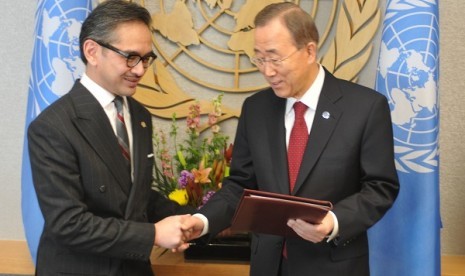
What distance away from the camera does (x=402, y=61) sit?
9.52 ft

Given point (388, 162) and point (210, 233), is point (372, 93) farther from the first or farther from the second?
point (210, 233)

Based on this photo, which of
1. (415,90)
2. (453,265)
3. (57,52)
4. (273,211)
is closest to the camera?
(273,211)

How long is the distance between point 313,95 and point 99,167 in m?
0.80

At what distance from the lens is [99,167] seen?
189 cm

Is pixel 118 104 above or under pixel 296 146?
above

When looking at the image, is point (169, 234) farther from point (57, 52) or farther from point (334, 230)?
point (57, 52)

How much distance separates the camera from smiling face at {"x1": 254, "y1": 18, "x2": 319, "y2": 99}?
83.3 inches

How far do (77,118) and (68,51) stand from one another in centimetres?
130

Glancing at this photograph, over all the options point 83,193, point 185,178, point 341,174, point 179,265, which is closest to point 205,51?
point 185,178

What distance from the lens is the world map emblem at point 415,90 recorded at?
9.42 feet

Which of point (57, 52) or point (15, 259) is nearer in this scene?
point (57, 52)

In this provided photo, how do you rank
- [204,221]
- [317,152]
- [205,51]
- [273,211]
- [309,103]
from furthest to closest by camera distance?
[205,51], [204,221], [309,103], [317,152], [273,211]

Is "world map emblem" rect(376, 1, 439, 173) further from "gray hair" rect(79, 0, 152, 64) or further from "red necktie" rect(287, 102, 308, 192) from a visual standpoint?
"gray hair" rect(79, 0, 152, 64)

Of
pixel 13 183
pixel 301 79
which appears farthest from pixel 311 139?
pixel 13 183
